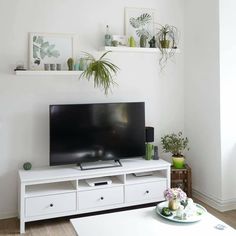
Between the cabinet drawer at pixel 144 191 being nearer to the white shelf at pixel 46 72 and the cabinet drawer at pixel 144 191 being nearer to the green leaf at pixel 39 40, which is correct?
the white shelf at pixel 46 72

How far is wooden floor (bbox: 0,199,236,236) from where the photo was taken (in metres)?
3.07

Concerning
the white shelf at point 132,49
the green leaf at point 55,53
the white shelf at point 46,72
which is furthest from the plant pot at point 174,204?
the green leaf at point 55,53

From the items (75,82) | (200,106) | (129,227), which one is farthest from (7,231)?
(200,106)

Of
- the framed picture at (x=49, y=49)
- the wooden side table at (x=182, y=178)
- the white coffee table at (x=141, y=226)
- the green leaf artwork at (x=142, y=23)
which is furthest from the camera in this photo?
the green leaf artwork at (x=142, y=23)

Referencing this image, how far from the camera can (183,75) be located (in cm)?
418

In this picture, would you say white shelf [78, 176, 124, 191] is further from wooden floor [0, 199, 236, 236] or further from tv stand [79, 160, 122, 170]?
wooden floor [0, 199, 236, 236]

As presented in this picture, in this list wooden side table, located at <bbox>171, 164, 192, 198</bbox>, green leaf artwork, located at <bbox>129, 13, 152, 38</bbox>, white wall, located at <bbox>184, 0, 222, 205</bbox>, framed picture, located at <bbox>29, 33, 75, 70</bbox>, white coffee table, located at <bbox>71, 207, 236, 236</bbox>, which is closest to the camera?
white coffee table, located at <bbox>71, 207, 236, 236</bbox>

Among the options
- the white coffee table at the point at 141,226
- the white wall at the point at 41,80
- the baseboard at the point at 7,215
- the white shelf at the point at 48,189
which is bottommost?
the baseboard at the point at 7,215

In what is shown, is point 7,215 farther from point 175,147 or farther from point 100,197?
point 175,147

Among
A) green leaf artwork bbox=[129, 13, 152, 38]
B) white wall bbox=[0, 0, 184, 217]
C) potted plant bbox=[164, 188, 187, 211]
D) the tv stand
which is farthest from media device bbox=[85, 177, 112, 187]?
green leaf artwork bbox=[129, 13, 152, 38]

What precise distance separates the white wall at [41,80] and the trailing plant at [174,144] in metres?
0.37

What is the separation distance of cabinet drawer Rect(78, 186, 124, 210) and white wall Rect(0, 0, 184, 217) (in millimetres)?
638

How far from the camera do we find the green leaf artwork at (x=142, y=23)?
12.7 ft

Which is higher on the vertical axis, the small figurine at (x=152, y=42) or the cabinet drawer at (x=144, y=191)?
the small figurine at (x=152, y=42)
